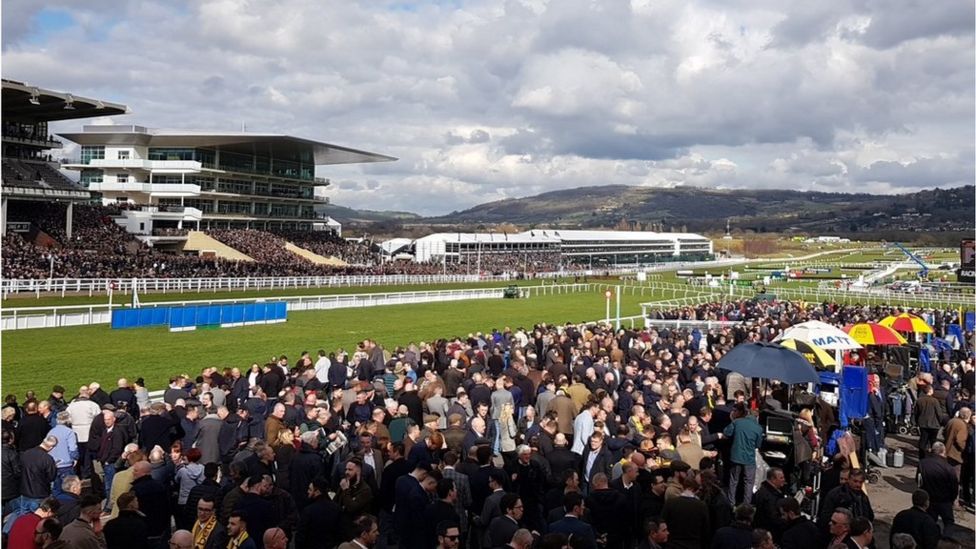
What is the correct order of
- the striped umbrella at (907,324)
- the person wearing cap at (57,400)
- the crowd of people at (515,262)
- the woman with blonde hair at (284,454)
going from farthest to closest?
the crowd of people at (515,262)
the striped umbrella at (907,324)
the person wearing cap at (57,400)
the woman with blonde hair at (284,454)

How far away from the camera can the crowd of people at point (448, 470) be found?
19.1 ft

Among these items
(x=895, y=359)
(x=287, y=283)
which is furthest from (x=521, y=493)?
(x=287, y=283)

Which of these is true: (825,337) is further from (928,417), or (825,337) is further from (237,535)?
(237,535)

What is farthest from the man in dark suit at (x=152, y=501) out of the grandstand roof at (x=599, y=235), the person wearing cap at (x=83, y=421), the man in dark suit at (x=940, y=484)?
the grandstand roof at (x=599, y=235)

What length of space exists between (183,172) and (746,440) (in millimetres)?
66948

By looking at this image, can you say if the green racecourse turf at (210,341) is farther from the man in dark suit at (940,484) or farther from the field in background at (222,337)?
Result: the man in dark suit at (940,484)

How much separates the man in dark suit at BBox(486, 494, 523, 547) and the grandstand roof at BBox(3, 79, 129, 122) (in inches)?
1964

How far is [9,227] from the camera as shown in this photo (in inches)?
1794

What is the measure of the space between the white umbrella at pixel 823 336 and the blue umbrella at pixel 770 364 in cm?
241

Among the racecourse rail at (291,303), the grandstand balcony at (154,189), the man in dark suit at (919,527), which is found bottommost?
the racecourse rail at (291,303)

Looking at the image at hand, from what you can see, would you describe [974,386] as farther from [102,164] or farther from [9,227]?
[102,164]

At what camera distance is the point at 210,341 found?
24.8 metres

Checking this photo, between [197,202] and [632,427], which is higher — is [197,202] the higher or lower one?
the higher one

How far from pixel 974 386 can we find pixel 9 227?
159ft
